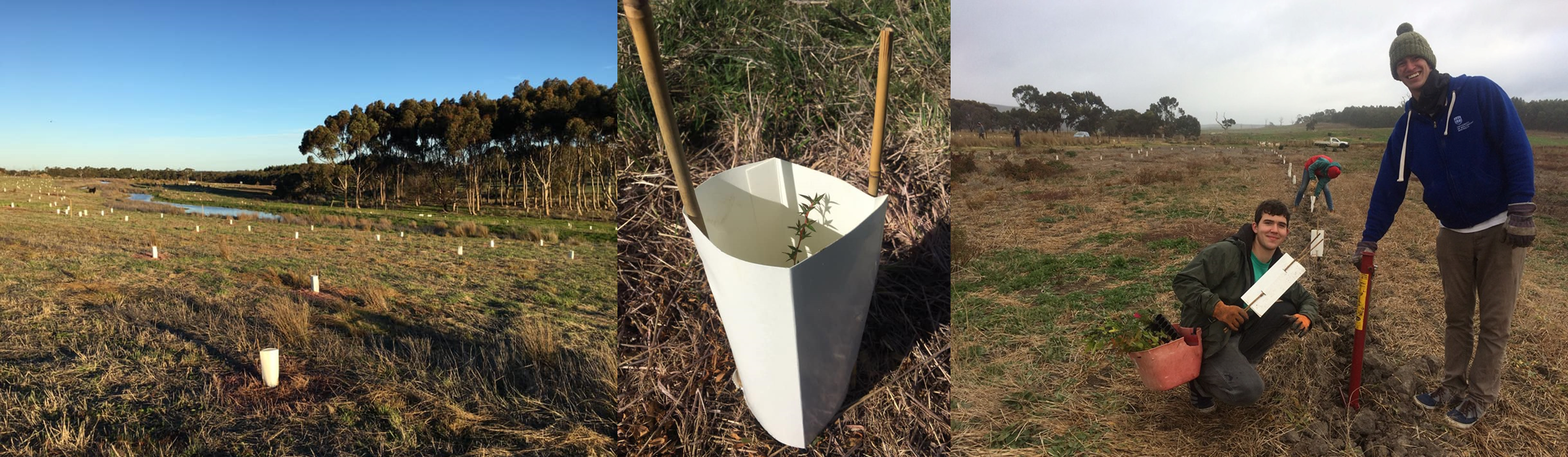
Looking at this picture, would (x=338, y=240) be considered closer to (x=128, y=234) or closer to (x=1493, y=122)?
(x=128, y=234)

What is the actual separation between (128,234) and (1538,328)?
403 inches

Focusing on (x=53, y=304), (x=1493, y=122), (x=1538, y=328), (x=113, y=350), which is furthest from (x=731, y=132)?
(x=53, y=304)

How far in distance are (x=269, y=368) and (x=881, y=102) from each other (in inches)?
127

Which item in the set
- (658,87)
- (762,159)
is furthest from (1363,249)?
(658,87)

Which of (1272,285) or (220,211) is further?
(220,211)

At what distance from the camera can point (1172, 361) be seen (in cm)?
181

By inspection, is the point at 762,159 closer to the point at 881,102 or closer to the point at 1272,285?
the point at 881,102

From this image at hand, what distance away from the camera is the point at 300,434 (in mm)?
2391

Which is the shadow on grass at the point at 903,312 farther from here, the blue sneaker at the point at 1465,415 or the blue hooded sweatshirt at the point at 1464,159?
the blue sneaker at the point at 1465,415

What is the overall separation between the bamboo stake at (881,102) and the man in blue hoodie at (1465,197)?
179 cm

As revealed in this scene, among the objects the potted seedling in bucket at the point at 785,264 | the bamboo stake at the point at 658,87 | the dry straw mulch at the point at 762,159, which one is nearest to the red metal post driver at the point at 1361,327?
the dry straw mulch at the point at 762,159

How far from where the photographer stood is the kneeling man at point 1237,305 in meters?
1.78

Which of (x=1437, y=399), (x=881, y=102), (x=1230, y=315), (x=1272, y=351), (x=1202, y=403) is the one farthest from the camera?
(x=1272, y=351)

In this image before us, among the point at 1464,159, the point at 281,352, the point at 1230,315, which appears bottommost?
the point at 281,352
